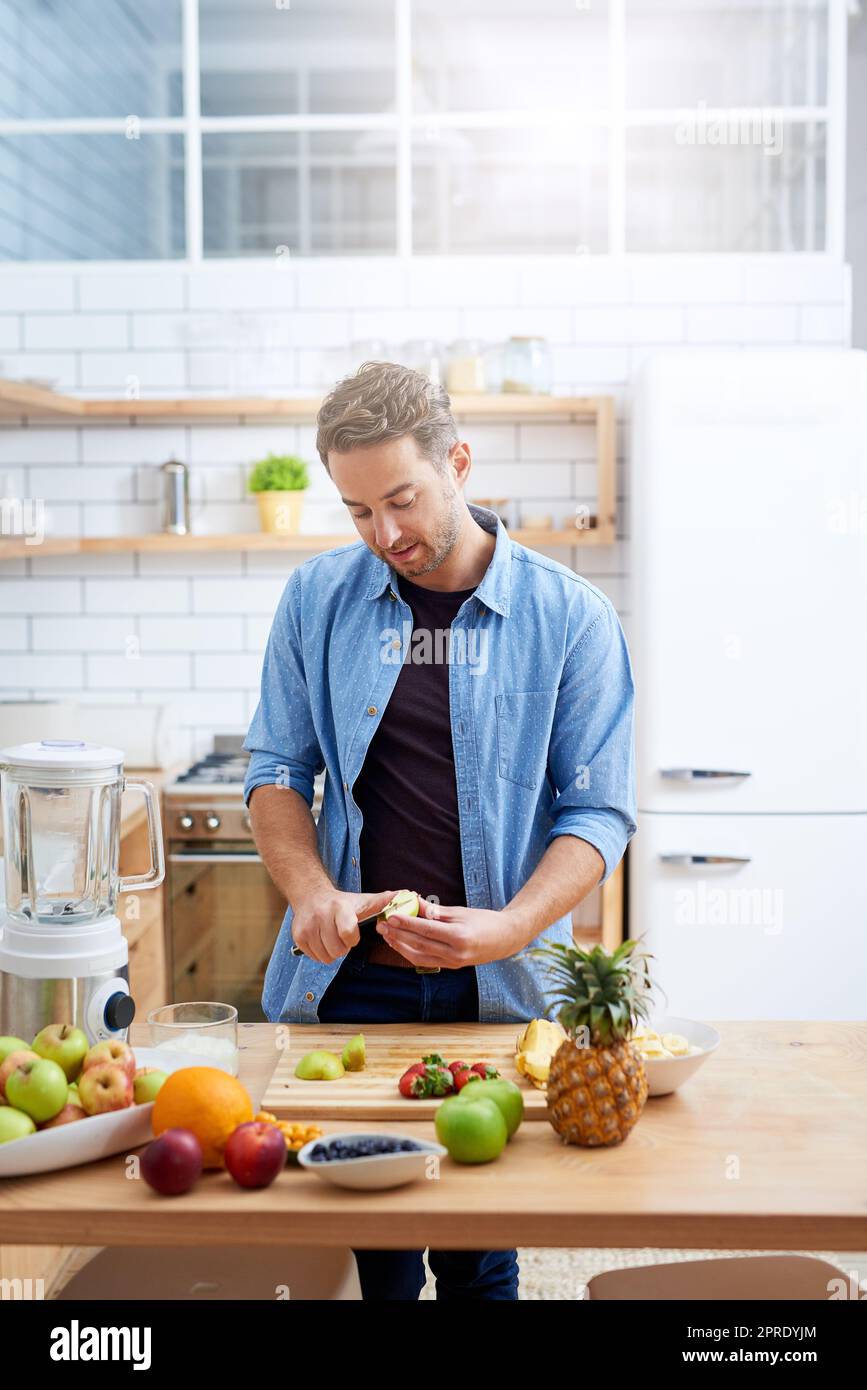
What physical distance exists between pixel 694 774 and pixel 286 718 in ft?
5.97

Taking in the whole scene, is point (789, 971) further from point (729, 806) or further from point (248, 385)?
point (248, 385)

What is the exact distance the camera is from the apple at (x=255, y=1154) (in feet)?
4.36

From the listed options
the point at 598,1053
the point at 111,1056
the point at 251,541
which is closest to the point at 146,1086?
the point at 111,1056

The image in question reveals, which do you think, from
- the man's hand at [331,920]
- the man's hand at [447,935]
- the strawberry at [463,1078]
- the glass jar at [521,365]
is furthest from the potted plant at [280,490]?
the strawberry at [463,1078]

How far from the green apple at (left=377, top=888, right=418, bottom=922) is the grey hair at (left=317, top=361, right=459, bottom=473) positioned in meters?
0.61

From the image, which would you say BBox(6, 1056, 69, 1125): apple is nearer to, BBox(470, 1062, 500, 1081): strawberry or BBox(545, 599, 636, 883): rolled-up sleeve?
BBox(470, 1062, 500, 1081): strawberry

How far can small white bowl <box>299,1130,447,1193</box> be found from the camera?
4.29 ft

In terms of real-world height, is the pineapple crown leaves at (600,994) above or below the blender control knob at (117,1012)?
above

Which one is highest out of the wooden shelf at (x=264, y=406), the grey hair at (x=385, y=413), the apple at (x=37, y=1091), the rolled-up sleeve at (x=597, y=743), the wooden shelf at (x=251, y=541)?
the wooden shelf at (x=264, y=406)

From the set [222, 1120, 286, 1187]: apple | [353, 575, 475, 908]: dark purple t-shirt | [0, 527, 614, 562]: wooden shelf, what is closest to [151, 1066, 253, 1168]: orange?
[222, 1120, 286, 1187]: apple

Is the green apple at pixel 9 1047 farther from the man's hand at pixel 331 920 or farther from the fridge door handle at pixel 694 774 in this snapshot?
the fridge door handle at pixel 694 774

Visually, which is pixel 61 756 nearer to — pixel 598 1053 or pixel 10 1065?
pixel 10 1065

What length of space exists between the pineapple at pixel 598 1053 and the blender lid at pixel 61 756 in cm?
62

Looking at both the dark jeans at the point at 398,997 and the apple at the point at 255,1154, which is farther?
the dark jeans at the point at 398,997
